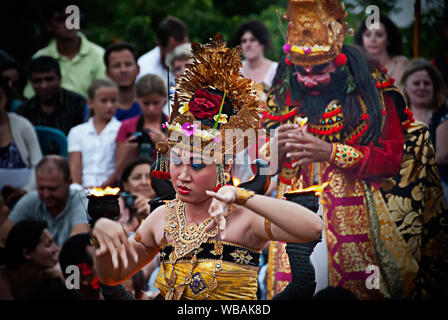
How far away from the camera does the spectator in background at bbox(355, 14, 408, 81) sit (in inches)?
242

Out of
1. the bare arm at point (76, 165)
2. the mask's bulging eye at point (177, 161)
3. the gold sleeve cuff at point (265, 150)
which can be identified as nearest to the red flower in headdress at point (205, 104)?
the mask's bulging eye at point (177, 161)

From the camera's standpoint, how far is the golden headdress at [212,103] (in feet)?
11.7

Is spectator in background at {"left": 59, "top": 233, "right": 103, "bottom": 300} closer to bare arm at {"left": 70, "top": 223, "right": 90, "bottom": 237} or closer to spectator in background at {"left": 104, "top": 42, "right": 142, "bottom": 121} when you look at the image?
bare arm at {"left": 70, "top": 223, "right": 90, "bottom": 237}

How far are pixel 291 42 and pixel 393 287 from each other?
1858mm

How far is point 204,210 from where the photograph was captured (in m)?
3.64

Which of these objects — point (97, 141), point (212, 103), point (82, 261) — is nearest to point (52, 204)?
point (97, 141)

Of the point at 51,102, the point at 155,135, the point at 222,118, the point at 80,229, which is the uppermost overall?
the point at 51,102

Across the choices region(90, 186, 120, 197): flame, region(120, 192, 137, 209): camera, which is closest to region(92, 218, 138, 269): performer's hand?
region(90, 186, 120, 197): flame

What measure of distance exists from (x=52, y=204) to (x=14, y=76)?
179cm

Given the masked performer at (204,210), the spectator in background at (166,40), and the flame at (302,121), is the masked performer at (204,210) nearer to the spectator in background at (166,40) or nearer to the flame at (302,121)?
the flame at (302,121)

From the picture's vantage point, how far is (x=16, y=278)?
5375 millimetres

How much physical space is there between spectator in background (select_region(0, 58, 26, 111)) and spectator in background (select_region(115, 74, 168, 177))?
49.8 inches

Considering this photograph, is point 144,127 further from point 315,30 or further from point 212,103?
point 212,103
